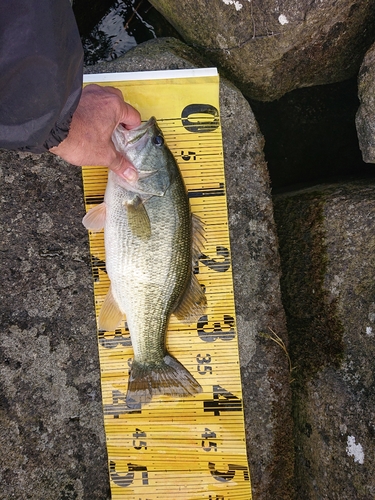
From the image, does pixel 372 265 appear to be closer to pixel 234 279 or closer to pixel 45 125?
pixel 234 279

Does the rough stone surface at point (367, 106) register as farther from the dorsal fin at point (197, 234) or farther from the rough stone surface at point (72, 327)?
the dorsal fin at point (197, 234)

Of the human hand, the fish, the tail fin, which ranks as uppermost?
the human hand

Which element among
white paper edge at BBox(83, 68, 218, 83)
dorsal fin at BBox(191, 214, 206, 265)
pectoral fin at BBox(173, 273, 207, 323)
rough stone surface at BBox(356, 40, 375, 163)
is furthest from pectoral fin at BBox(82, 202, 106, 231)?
rough stone surface at BBox(356, 40, 375, 163)

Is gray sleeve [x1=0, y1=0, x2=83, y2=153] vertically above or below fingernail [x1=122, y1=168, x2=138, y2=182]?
above

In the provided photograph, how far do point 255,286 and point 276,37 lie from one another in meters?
1.78

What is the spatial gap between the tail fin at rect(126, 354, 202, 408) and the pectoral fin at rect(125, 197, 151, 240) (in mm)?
894

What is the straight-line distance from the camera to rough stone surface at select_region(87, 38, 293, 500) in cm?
297

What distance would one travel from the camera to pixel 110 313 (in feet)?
9.21

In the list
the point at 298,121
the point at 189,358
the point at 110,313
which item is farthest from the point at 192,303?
the point at 298,121

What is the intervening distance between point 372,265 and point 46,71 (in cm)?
233

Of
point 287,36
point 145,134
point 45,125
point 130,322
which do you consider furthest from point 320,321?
point 45,125

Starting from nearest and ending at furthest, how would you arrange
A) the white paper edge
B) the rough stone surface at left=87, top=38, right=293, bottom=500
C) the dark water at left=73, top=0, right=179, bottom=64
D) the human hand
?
the human hand, the white paper edge, the rough stone surface at left=87, top=38, right=293, bottom=500, the dark water at left=73, top=0, right=179, bottom=64

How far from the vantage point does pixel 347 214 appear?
284 cm

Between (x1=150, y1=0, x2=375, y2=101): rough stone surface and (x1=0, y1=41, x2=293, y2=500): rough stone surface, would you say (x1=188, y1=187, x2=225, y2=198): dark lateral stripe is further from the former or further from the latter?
(x1=150, y1=0, x2=375, y2=101): rough stone surface
